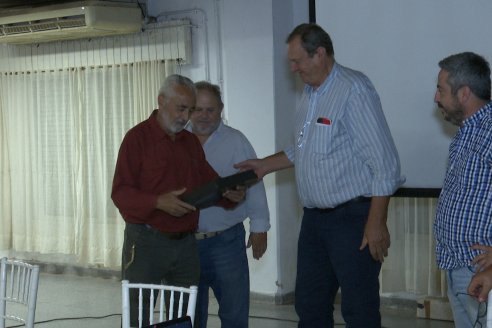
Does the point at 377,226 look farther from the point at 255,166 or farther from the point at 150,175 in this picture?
the point at 150,175

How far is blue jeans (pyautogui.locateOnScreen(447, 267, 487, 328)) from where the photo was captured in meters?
2.65

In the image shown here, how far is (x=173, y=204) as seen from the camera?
124 inches

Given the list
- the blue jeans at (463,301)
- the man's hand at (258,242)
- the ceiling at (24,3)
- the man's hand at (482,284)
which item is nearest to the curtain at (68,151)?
the ceiling at (24,3)

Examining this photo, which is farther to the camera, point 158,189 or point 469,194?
Result: point 158,189

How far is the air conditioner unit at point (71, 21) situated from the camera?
6.21 metres

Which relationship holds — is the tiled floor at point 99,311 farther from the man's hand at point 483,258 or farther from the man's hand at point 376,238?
the man's hand at point 483,258

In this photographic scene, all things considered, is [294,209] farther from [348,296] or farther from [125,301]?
[125,301]

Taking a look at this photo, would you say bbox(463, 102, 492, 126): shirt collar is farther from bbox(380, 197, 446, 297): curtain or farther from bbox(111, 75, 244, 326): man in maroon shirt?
bbox(380, 197, 446, 297): curtain

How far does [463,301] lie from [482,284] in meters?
0.26

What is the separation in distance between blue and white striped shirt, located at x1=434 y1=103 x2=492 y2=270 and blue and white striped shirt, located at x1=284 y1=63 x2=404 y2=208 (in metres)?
0.35

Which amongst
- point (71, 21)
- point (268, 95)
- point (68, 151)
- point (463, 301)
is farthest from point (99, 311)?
point (463, 301)

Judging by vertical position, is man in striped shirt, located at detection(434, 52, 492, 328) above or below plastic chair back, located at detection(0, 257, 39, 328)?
above

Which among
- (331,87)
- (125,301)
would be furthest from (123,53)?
(125,301)

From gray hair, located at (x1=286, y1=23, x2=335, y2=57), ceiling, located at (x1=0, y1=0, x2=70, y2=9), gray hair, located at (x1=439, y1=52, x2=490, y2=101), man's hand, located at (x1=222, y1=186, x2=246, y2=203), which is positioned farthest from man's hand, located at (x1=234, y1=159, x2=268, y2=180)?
ceiling, located at (x1=0, y1=0, x2=70, y2=9)
